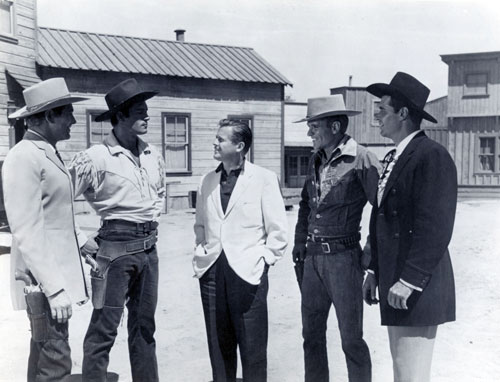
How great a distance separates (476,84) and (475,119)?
1.59 m

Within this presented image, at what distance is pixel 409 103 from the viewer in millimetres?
3227

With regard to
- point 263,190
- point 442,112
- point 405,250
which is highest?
point 442,112

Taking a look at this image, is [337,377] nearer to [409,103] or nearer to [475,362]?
[475,362]

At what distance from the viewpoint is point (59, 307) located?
9.91ft

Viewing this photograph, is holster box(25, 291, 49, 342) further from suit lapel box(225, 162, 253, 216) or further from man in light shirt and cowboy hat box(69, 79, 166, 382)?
suit lapel box(225, 162, 253, 216)

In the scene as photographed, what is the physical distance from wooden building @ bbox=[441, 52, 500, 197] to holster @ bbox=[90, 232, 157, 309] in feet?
77.5

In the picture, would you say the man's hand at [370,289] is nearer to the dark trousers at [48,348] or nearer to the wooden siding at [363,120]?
the dark trousers at [48,348]

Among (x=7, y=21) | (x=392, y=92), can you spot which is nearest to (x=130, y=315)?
(x=392, y=92)

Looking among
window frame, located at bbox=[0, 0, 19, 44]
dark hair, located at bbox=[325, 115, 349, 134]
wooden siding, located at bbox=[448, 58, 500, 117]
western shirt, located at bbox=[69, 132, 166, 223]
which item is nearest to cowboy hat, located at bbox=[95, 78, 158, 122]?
western shirt, located at bbox=[69, 132, 166, 223]

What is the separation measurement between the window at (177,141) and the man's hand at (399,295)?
46.2ft

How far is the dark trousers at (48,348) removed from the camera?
3.00 metres

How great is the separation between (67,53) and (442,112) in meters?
18.5

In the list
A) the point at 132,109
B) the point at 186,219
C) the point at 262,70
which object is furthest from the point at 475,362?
the point at 262,70

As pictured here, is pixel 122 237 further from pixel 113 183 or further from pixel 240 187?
pixel 240 187
